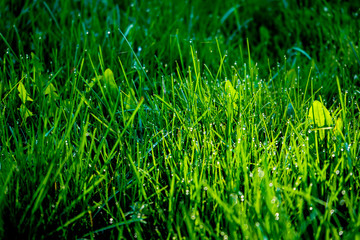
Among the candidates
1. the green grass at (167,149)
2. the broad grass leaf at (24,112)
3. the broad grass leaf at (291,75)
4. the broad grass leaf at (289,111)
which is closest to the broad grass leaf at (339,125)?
the green grass at (167,149)

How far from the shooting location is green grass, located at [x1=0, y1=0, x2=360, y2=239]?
130 centimetres

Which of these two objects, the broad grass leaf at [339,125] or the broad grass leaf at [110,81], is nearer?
the broad grass leaf at [339,125]

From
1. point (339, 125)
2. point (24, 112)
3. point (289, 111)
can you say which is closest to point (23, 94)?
point (24, 112)

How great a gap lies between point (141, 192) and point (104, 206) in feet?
0.54

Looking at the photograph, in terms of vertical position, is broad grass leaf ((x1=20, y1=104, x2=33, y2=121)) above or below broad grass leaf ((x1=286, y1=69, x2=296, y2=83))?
below

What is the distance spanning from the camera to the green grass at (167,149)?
1297 mm

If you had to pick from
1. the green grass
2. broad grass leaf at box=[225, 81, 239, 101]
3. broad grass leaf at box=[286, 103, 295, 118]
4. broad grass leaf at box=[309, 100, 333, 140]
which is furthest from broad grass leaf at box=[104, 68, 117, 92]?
broad grass leaf at box=[309, 100, 333, 140]

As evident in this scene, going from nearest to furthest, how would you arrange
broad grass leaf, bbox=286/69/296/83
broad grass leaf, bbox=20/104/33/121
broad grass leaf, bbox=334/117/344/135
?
broad grass leaf, bbox=334/117/344/135, broad grass leaf, bbox=20/104/33/121, broad grass leaf, bbox=286/69/296/83

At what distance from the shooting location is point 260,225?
4.07ft

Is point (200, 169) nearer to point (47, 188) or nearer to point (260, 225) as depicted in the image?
point (260, 225)

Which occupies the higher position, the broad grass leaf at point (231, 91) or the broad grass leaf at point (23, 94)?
the broad grass leaf at point (231, 91)

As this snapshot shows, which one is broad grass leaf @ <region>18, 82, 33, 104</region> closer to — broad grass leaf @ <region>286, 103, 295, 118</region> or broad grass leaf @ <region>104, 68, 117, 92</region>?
broad grass leaf @ <region>104, 68, 117, 92</region>

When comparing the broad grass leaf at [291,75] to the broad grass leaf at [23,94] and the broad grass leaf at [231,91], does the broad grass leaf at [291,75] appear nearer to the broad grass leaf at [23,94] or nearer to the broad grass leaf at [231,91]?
the broad grass leaf at [231,91]

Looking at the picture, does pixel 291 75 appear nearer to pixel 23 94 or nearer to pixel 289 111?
pixel 289 111
